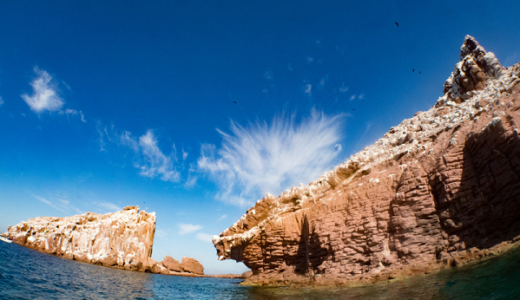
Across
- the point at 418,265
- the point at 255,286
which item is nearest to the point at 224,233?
the point at 255,286

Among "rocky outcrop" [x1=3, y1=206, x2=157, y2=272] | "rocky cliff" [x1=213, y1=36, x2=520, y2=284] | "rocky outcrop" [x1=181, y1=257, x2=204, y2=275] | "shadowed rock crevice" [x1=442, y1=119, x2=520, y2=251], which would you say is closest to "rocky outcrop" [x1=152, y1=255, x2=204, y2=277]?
"rocky outcrop" [x1=181, y1=257, x2=204, y2=275]

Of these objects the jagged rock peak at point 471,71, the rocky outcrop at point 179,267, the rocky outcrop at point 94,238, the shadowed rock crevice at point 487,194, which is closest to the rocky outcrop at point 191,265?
the rocky outcrop at point 179,267

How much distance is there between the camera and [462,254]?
1294 cm

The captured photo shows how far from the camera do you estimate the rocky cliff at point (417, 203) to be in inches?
508

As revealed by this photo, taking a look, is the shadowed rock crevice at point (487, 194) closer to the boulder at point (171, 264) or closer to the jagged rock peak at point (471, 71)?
the jagged rock peak at point (471, 71)

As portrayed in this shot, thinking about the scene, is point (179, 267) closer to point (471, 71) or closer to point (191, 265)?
point (191, 265)

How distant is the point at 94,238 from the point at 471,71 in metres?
92.4

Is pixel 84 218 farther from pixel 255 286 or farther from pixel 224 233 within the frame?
pixel 255 286

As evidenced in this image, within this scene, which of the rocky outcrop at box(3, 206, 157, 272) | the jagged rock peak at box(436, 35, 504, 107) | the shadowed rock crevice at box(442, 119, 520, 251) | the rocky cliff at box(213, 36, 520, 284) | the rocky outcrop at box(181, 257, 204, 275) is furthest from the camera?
the rocky outcrop at box(181, 257, 204, 275)

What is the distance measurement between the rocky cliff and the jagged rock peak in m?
0.12

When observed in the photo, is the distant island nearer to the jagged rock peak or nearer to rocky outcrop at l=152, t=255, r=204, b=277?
rocky outcrop at l=152, t=255, r=204, b=277

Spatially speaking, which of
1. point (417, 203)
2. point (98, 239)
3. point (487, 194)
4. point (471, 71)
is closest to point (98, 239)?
point (98, 239)

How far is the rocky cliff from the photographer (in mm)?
12891

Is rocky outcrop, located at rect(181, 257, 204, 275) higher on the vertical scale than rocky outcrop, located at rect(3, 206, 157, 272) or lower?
lower
